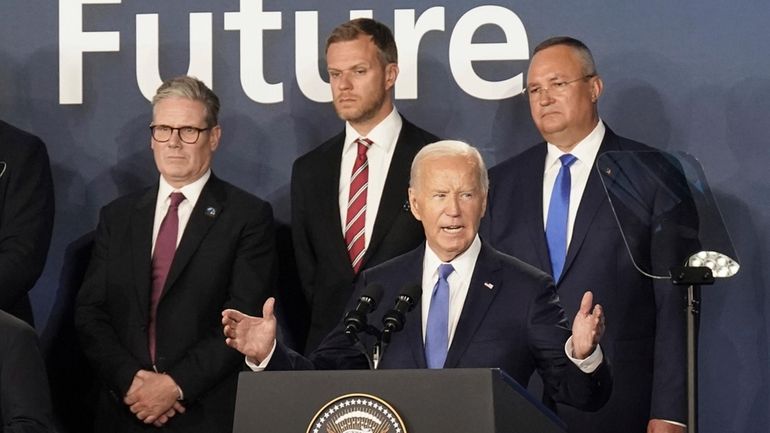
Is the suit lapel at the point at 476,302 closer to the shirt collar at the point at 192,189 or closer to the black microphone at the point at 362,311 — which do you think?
the black microphone at the point at 362,311

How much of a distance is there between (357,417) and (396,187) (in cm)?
236

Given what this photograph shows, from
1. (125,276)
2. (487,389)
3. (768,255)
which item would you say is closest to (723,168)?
(768,255)

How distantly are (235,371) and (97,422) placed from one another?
579 millimetres

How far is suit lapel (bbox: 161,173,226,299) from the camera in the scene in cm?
506

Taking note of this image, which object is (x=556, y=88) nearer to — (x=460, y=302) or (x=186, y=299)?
(x=460, y=302)

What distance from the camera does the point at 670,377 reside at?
4.66m

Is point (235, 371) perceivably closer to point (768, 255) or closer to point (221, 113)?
point (221, 113)

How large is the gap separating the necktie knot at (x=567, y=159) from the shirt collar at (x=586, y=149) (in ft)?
0.04

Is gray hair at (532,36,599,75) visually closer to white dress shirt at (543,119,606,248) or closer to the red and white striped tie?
white dress shirt at (543,119,606,248)

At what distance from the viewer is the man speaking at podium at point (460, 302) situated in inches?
153

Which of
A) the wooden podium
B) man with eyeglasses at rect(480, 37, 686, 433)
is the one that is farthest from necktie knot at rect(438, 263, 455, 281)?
the wooden podium

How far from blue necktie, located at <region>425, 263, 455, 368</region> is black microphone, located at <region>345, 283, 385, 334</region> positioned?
476 millimetres

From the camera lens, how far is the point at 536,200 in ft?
16.4

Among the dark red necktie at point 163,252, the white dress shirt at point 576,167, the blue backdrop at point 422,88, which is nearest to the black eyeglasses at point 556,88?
the white dress shirt at point 576,167
